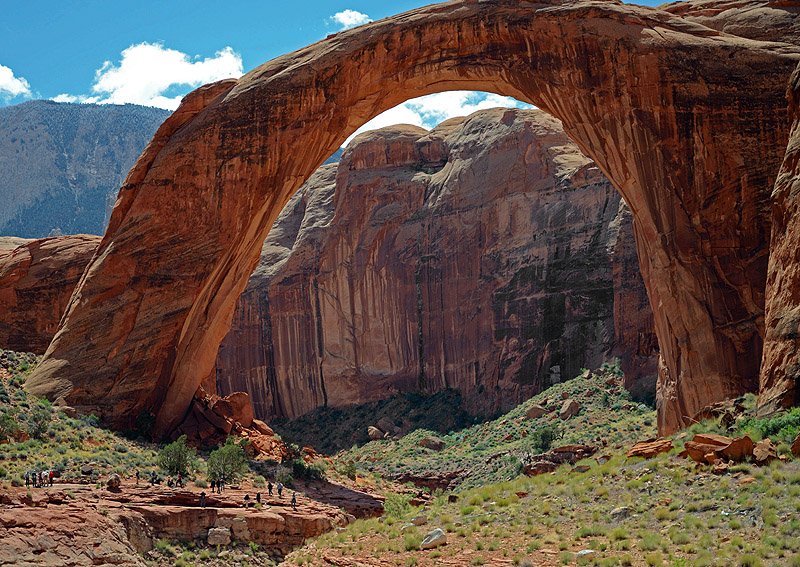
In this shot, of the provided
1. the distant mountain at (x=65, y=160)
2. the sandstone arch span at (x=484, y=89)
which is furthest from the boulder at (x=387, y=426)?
the distant mountain at (x=65, y=160)

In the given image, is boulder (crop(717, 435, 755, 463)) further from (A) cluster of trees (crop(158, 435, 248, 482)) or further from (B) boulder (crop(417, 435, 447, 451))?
(B) boulder (crop(417, 435, 447, 451))

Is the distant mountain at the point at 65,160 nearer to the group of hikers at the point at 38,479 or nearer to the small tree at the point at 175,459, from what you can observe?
the small tree at the point at 175,459

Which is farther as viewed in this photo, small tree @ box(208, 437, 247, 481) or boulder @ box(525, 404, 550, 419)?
boulder @ box(525, 404, 550, 419)

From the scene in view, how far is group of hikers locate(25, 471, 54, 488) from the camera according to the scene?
19203mm

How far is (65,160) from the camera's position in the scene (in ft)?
507

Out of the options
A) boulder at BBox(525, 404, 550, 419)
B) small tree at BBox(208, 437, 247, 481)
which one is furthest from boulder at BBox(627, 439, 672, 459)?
boulder at BBox(525, 404, 550, 419)

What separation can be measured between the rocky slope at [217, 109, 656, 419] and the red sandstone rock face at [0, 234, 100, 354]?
65.6ft

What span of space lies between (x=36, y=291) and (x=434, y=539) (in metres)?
25.6

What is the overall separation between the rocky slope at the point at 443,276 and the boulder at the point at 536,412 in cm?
343

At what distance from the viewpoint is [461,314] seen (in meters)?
48.8

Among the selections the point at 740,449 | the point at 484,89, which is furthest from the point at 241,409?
the point at 740,449

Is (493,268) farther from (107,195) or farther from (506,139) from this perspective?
(107,195)

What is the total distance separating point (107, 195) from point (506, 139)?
11426 cm

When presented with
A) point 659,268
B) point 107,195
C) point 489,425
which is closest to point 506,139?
point 489,425
